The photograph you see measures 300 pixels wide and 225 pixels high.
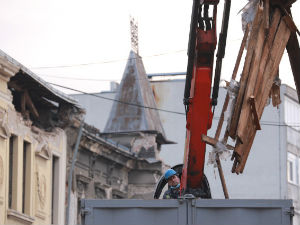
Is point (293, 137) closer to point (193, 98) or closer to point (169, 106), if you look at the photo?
point (169, 106)

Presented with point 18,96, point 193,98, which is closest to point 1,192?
point 18,96

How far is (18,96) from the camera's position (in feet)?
124

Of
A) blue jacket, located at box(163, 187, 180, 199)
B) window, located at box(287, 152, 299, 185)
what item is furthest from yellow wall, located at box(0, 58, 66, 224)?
window, located at box(287, 152, 299, 185)

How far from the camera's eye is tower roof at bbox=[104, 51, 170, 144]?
171ft

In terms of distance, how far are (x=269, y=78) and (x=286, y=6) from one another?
49.9 inches

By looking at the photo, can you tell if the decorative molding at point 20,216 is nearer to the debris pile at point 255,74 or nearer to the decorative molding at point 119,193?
the decorative molding at point 119,193

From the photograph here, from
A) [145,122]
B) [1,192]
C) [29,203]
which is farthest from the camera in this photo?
[145,122]

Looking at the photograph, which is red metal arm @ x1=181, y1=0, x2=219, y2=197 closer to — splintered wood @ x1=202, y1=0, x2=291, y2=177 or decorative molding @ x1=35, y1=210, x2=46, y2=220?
splintered wood @ x1=202, y1=0, x2=291, y2=177

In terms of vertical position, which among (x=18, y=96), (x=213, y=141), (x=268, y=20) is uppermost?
(x=18, y=96)

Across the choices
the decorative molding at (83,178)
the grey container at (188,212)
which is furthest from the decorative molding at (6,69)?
the grey container at (188,212)

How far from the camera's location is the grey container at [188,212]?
17.2 meters

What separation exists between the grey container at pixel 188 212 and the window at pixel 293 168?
169 feet

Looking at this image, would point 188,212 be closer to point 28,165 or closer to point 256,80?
point 256,80

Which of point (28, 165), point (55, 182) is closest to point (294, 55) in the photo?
point (28, 165)
